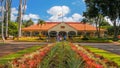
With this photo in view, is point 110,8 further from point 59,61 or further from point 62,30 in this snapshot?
point 59,61

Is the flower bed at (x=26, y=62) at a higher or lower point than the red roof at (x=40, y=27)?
lower

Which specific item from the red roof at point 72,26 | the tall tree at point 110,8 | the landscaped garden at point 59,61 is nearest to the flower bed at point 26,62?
the landscaped garden at point 59,61

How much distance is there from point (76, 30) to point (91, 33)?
481cm

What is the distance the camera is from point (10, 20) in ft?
357

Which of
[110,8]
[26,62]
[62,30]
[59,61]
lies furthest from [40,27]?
[26,62]

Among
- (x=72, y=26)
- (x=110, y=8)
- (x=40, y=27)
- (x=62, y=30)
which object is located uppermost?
(x=110, y=8)

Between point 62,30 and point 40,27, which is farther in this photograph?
point 40,27

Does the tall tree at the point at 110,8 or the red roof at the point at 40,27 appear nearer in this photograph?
the tall tree at the point at 110,8

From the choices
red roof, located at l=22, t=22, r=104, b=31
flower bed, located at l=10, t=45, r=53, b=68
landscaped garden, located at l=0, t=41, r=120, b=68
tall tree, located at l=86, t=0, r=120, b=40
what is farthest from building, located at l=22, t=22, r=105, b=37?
flower bed, located at l=10, t=45, r=53, b=68

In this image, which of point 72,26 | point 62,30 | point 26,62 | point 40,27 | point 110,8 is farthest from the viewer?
point 40,27

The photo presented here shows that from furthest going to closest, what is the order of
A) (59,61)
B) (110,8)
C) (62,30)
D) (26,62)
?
(62,30) → (110,8) → (59,61) → (26,62)

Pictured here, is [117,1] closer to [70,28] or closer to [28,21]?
[70,28]

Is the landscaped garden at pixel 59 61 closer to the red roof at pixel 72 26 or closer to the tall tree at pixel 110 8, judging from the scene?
the tall tree at pixel 110 8

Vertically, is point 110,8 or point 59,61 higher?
point 110,8
